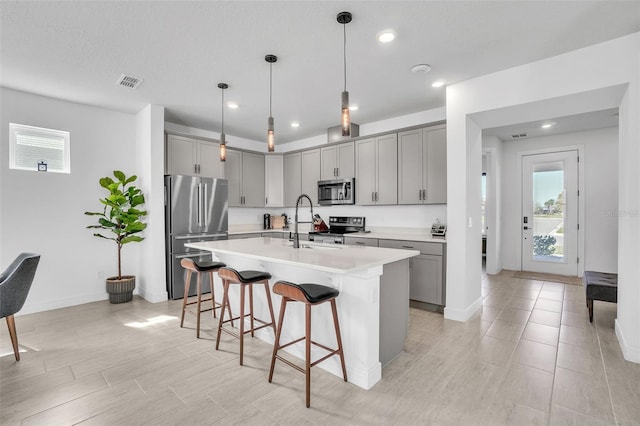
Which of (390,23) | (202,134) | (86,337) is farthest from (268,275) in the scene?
(202,134)

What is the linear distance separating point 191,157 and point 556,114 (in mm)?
4728

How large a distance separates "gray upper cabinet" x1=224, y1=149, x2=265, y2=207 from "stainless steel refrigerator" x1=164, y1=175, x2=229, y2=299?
20.2 inches

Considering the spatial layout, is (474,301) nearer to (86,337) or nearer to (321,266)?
(321,266)

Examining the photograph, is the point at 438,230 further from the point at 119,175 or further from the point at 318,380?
the point at 119,175

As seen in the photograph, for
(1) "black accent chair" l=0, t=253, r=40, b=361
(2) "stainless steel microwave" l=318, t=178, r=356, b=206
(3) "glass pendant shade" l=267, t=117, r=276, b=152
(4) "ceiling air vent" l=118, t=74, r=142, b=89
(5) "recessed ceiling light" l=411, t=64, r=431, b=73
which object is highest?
(4) "ceiling air vent" l=118, t=74, r=142, b=89

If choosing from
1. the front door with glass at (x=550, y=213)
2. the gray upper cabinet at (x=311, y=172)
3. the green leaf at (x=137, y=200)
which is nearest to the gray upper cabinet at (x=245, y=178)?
the gray upper cabinet at (x=311, y=172)

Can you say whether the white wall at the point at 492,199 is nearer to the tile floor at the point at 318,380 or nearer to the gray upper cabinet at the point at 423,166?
the gray upper cabinet at the point at 423,166

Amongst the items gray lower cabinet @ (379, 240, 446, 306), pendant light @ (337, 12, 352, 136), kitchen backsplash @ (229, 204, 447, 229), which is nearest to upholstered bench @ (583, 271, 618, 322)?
gray lower cabinet @ (379, 240, 446, 306)

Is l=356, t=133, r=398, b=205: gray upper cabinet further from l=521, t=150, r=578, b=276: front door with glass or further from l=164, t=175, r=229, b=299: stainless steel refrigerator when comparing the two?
l=521, t=150, r=578, b=276: front door with glass

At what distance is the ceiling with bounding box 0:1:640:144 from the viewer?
Result: 225 cm

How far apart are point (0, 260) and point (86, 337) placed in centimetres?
163

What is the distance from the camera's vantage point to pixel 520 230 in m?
6.10

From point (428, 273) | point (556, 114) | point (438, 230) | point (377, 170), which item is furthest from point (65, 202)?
point (556, 114)

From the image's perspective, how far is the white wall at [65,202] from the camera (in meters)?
3.71
